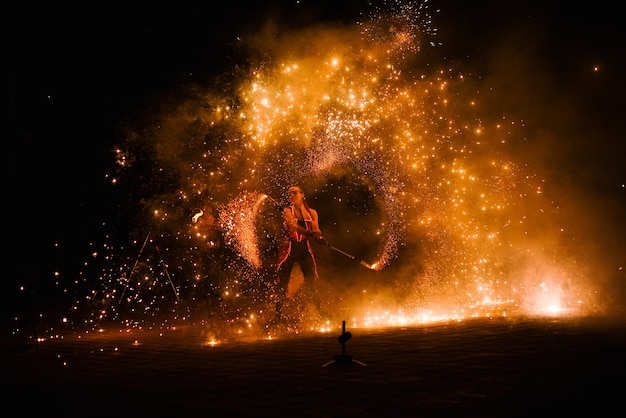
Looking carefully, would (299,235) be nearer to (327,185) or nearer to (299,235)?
(299,235)

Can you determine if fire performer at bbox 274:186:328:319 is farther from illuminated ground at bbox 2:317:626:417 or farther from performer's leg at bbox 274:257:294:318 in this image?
illuminated ground at bbox 2:317:626:417

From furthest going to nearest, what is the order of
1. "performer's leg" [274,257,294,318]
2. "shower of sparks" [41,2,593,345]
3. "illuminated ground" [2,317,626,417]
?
"shower of sparks" [41,2,593,345], "performer's leg" [274,257,294,318], "illuminated ground" [2,317,626,417]

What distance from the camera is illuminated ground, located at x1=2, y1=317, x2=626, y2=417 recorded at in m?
4.38

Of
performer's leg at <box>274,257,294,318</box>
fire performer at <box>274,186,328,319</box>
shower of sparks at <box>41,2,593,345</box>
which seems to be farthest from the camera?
shower of sparks at <box>41,2,593,345</box>

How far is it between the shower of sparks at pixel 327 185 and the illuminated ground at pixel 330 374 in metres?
3.18

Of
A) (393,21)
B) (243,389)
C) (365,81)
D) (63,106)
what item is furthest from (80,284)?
(243,389)

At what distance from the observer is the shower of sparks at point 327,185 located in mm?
12297

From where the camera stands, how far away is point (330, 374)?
555cm

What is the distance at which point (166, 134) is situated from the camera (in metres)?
12.5

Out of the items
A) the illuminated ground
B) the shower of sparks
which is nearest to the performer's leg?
the shower of sparks

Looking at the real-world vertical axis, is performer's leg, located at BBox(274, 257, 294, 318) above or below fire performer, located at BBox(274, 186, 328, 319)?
below

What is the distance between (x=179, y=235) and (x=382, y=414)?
908cm

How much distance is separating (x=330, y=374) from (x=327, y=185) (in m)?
8.50

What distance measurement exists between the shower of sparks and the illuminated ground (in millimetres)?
3177
